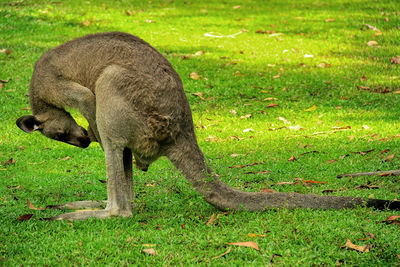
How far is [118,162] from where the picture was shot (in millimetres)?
4988

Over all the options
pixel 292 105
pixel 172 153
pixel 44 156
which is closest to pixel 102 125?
pixel 172 153

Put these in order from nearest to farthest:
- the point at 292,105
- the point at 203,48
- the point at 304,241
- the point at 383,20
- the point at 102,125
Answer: the point at 304,241
the point at 102,125
the point at 292,105
the point at 203,48
the point at 383,20

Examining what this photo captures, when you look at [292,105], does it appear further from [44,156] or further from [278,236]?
[278,236]

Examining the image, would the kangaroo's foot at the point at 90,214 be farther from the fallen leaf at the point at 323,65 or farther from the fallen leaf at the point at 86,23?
the fallen leaf at the point at 86,23

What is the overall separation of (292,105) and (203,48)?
371cm

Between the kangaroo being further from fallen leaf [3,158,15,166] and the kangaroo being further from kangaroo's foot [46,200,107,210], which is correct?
fallen leaf [3,158,15,166]

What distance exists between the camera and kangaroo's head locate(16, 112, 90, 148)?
5.65m

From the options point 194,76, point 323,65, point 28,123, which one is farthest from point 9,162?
point 323,65

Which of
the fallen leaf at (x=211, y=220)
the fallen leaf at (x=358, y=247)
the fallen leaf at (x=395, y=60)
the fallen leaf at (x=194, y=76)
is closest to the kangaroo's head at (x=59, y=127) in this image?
the fallen leaf at (x=211, y=220)

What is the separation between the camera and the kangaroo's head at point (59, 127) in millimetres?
5648

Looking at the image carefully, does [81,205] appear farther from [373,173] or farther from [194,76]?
[194,76]

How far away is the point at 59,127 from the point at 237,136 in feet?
12.1

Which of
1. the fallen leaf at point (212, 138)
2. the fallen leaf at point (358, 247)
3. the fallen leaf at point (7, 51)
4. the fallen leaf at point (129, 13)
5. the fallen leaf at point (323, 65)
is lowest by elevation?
the fallen leaf at point (212, 138)

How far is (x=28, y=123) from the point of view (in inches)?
221
